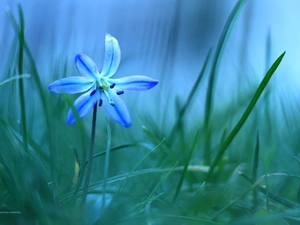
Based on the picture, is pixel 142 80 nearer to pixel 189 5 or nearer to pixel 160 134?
pixel 160 134

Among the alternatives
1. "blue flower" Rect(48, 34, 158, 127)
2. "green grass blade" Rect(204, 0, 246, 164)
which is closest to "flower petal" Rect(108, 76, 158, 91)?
"blue flower" Rect(48, 34, 158, 127)

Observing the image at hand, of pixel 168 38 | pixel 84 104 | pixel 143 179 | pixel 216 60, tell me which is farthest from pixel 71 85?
pixel 168 38

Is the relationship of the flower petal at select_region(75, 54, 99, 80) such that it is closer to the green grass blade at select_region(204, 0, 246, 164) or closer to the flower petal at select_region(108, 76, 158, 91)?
the flower petal at select_region(108, 76, 158, 91)

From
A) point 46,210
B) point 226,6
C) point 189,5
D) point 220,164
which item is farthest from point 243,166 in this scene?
point 189,5

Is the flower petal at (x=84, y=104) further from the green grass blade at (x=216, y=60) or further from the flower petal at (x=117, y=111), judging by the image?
the green grass blade at (x=216, y=60)

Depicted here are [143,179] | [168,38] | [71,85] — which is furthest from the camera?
[168,38]

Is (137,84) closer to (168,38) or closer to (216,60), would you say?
(216,60)

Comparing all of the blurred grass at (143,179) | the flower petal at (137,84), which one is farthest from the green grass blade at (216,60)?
the flower petal at (137,84)
